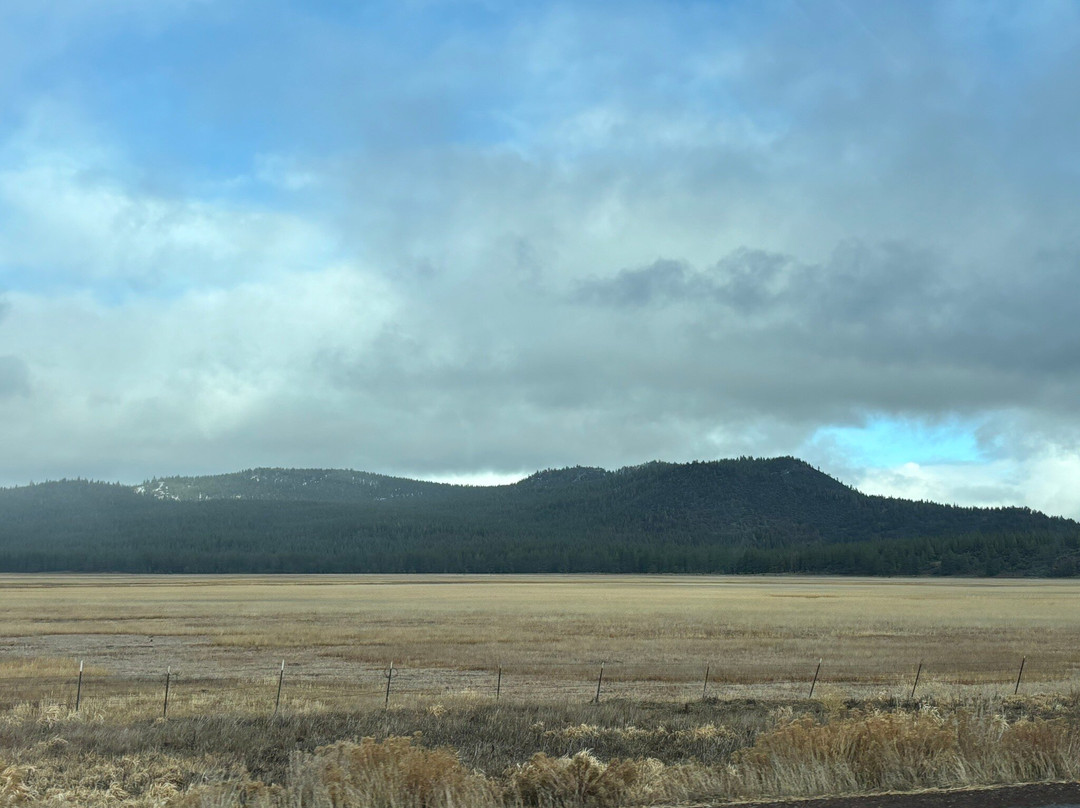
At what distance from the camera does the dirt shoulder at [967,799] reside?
1054 cm

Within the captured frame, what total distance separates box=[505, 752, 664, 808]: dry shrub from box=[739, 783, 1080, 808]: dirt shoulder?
1.79 metres

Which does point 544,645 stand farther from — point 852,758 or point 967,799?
point 967,799

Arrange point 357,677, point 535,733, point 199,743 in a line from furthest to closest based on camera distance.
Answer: point 357,677, point 535,733, point 199,743

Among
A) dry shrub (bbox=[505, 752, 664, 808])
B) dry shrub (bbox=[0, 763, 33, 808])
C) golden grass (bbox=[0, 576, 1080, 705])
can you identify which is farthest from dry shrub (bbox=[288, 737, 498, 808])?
golden grass (bbox=[0, 576, 1080, 705])

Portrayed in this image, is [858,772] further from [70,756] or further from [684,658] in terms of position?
[684,658]

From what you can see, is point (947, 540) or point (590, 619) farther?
point (947, 540)

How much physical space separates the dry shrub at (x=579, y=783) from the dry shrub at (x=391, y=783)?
1.72 ft

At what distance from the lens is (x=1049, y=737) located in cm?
1291

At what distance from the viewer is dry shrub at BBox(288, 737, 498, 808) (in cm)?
1127

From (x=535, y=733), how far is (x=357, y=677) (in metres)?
13.0

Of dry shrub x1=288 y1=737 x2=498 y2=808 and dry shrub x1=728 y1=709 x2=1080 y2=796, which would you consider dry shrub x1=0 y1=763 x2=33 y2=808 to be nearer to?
dry shrub x1=288 y1=737 x2=498 y2=808

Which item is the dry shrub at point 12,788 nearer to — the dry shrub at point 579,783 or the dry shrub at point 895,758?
the dry shrub at point 579,783

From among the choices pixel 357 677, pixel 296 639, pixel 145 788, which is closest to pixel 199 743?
pixel 145 788

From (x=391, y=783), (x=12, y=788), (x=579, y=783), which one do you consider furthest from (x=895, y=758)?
(x=12, y=788)
